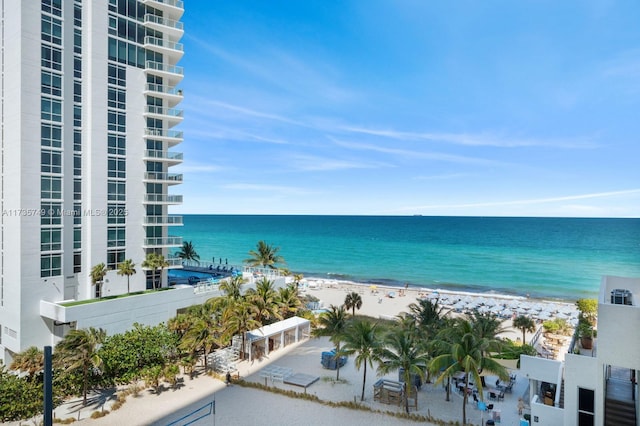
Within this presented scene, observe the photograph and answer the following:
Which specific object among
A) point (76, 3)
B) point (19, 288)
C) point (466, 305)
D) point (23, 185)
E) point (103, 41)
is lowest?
point (466, 305)

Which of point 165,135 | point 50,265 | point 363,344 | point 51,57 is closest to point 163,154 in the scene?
point 165,135

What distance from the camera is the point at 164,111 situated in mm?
32719

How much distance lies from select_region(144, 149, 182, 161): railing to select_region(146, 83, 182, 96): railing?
15.9ft

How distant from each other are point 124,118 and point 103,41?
18.1 feet

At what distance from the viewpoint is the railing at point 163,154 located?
3197 cm

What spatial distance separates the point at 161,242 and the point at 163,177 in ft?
A: 17.4

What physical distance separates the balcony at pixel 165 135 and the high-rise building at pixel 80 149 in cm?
9

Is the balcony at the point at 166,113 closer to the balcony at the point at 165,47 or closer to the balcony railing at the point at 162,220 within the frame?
the balcony at the point at 165,47

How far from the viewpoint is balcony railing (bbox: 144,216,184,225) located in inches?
1264

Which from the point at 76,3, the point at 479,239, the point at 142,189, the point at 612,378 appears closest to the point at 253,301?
the point at 142,189

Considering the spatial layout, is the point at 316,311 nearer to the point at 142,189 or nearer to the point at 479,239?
the point at 142,189

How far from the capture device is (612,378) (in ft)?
51.2

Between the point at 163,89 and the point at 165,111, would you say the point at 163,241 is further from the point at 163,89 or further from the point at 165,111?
the point at 163,89

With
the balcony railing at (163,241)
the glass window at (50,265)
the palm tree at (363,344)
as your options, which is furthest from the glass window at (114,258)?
the palm tree at (363,344)
